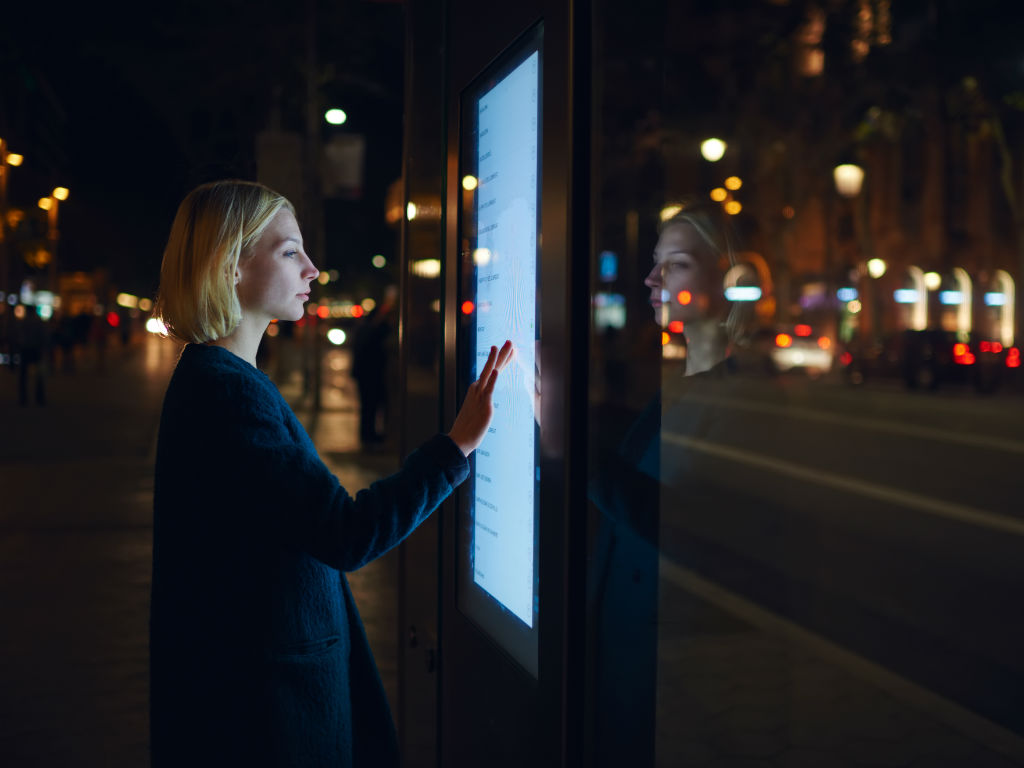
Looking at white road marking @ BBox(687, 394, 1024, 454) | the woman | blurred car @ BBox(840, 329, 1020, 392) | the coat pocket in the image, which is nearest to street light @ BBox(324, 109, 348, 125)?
the woman

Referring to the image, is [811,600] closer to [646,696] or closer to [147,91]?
[646,696]

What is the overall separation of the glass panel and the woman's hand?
194 mm

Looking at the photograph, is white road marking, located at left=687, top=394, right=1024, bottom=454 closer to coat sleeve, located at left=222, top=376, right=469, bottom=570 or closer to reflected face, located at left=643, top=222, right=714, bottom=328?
reflected face, located at left=643, top=222, right=714, bottom=328

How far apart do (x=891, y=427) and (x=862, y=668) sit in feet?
46.0

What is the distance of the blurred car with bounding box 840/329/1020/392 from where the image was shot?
27.8 metres

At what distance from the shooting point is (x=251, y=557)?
195 cm

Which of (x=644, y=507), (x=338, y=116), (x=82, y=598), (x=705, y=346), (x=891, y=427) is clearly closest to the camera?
(x=644, y=507)

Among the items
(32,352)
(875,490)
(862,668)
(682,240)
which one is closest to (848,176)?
(875,490)

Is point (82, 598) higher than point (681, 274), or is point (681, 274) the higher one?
point (681, 274)

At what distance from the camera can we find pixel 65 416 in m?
19.3

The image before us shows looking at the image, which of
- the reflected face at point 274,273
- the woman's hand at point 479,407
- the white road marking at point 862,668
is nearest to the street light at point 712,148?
the white road marking at point 862,668

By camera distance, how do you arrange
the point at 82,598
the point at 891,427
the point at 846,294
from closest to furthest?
1. the point at 82,598
2. the point at 891,427
3. the point at 846,294

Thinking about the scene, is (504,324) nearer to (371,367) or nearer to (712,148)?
(371,367)

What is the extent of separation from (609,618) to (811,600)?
4.91 m
